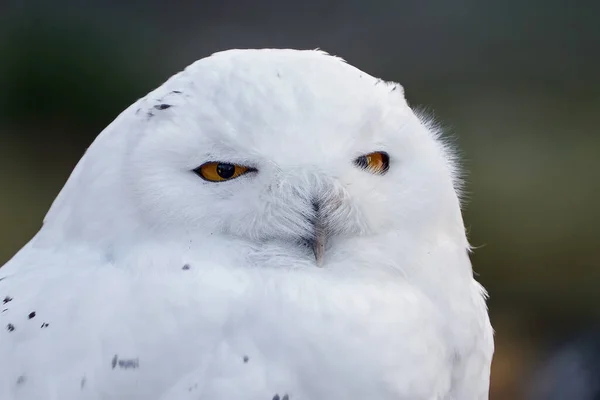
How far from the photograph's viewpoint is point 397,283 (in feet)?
2.81

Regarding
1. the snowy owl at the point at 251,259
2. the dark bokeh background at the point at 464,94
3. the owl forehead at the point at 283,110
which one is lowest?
the dark bokeh background at the point at 464,94

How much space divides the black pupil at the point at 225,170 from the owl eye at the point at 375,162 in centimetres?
15

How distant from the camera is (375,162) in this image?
0.86 meters

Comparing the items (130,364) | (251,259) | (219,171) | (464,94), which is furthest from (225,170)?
(464,94)

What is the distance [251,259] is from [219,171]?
113 millimetres

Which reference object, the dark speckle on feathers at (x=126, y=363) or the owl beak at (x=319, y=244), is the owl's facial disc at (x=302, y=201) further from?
the dark speckle on feathers at (x=126, y=363)

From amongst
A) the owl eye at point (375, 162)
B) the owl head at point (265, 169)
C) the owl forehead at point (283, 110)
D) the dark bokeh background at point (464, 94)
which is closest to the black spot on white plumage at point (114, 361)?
the owl head at point (265, 169)

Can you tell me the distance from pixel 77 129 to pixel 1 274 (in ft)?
4.82

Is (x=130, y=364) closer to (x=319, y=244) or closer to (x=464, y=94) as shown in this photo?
(x=319, y=244)

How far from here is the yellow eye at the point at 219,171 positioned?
825 mm

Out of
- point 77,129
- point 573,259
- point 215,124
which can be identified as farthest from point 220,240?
point 573,259

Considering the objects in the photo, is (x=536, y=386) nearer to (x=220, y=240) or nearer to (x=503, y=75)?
(x=503, y=75)

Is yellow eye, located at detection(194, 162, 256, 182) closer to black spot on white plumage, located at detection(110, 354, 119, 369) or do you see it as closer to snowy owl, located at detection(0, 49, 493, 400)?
snowy owl, located at detection(0, 49, 493, 400)

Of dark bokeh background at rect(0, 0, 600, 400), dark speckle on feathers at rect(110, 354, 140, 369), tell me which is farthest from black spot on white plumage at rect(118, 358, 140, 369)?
dark bokeh background at rect(0, 0, 600, 400)
